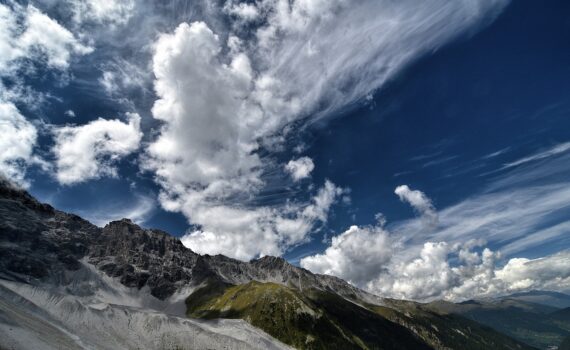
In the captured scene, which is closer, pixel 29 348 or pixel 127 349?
pixel 29 348

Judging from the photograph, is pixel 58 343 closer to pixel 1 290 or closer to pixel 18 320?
pixel 18 320

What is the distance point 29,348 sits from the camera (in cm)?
9738

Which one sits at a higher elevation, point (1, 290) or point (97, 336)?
point (1, 290)

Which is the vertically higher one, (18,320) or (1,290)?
(1,290)

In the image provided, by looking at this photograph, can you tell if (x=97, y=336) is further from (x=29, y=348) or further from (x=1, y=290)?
(x=29, y=348)

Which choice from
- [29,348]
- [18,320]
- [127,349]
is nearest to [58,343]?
[18,320]

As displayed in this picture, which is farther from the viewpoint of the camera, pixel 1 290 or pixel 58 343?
pixel 1 290

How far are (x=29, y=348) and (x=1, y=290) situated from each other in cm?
11824

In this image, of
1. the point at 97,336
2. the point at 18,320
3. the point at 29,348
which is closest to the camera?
the point at 29,348

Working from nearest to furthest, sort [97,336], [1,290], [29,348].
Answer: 1. [29,348]
2. [1,290]
3. [97,336]

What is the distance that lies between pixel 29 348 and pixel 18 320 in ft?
108

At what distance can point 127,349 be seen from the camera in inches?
7559

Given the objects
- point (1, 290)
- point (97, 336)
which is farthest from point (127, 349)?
point (1, 290)

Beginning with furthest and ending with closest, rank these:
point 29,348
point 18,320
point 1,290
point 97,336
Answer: point 97,336 < point 1,290 < point 18,320 < point 29,348
